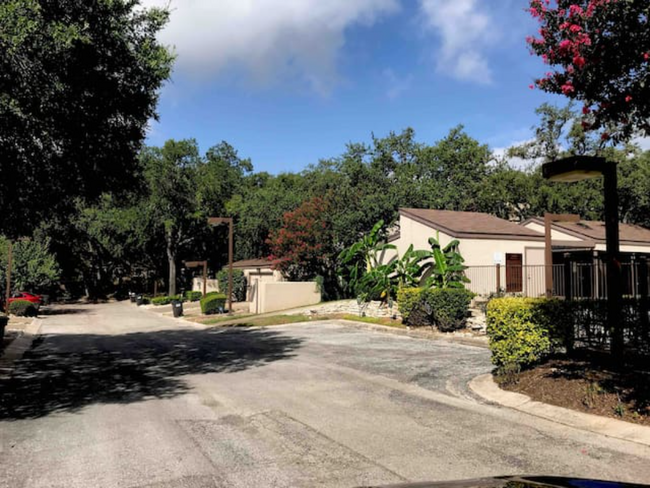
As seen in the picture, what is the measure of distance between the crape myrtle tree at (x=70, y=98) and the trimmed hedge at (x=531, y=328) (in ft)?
27.4

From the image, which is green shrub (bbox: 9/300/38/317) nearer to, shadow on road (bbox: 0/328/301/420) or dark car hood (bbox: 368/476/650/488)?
shadow on road (bbox: 0/328/301/420)

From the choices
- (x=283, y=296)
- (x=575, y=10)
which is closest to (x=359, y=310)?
(x=283, y=296)

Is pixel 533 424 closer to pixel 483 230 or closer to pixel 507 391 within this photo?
pixel 507 391

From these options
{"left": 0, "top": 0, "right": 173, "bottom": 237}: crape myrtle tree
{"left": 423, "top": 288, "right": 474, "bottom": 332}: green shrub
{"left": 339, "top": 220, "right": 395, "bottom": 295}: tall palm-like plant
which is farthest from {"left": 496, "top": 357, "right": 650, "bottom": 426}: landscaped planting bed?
{"left": 339, "top": 220, "right": 395, "bottom": 295}: tall palm-like plant

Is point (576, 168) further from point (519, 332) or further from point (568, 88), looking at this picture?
point (519, 332)

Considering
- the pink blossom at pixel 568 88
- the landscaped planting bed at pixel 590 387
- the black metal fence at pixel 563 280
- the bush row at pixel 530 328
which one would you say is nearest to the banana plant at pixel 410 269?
the black metal fence at pixel 563 280

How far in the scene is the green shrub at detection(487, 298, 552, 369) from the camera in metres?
8.85

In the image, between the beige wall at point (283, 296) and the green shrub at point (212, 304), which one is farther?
the green shrub at point (212, 304)

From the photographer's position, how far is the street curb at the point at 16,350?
12.2 meters

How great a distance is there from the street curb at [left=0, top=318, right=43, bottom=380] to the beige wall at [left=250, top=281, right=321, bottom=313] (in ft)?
37.6

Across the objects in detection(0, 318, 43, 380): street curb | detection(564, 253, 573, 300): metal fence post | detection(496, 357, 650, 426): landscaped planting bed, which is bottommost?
detection(0, 318, 43, 380): street curb

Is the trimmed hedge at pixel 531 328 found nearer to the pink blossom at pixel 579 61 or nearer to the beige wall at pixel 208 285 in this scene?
the pink blossom at pixel 579 61

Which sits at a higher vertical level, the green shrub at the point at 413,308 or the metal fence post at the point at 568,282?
the metal fence post at the point at 568,282

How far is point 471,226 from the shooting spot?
2489 cm
